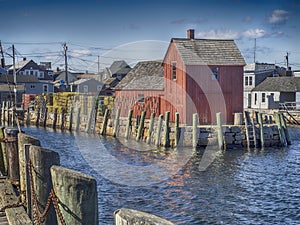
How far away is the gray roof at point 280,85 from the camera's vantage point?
54.7 meters

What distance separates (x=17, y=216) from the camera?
6816 mm

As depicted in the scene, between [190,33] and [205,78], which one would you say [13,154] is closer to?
[205,78]

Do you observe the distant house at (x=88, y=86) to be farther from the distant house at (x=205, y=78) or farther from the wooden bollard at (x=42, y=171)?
the wooden bollard at (x=42, y=171)

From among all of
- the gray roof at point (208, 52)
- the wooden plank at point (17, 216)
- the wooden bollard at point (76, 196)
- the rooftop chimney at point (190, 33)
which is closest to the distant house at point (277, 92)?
the gray roof at point (208, 52)

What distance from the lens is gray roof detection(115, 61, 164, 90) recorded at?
123 ft

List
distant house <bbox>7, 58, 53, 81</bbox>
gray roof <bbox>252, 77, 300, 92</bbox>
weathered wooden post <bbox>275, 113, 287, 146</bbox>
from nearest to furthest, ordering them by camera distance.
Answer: weathered wooden post <bbox>275, 113, 287, 146</bbox> → gray roof <bbox>252, 77, 300, 92</bbox> → distant house <bbox>7, 58, 53, 81</bbox>

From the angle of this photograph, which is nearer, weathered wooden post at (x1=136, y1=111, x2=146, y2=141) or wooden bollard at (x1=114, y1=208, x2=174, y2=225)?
wooden bollard at (x1=114, y1=208, x2=174, y2=225)

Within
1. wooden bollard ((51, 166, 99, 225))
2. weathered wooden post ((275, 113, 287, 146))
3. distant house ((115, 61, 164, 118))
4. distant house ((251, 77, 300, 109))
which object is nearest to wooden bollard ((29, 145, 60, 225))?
wooden bollard ((51, 166, 99, 225))

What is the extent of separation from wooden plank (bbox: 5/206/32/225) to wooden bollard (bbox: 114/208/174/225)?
366 cm

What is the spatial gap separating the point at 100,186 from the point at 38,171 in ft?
38.6

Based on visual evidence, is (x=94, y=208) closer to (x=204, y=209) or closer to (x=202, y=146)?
(x=204, y=209)

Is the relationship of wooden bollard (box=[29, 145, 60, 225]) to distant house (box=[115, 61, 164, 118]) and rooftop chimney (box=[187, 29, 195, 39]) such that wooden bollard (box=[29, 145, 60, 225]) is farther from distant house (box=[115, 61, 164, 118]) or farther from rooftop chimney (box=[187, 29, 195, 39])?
rooftop chimney (box=[187, 29, 195, 39])

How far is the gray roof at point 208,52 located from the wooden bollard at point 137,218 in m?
29.0

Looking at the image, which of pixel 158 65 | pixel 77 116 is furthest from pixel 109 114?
pixel 158 65
